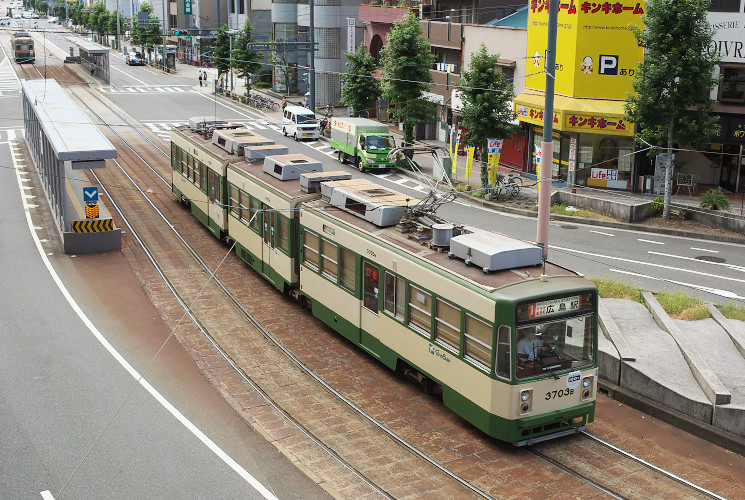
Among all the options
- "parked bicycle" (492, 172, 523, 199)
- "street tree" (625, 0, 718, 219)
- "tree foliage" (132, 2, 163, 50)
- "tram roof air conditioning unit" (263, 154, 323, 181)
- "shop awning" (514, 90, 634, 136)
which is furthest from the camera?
"tree foliage" (132, 2, 163, 50)

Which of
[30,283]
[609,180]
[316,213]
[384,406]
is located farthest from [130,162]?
[384,406]

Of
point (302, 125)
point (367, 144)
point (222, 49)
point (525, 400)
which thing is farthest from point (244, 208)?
point (222, 49)

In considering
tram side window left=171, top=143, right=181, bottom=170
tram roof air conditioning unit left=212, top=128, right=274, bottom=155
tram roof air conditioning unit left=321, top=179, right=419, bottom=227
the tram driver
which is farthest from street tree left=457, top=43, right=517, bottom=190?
the tram driver

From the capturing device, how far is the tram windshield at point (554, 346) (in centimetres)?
1395

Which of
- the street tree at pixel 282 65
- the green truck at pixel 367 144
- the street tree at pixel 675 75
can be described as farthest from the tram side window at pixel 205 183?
the street tree at pixel 282 65

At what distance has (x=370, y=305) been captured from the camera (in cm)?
1791

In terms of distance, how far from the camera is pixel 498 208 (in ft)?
118

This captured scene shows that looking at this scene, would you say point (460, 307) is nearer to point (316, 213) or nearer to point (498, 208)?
point (316, 213)

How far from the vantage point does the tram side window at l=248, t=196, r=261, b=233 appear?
78.5ft

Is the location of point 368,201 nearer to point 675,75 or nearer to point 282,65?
point 675,75

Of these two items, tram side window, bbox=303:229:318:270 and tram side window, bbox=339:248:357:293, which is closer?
tram side window, bbox=339:248:357:293

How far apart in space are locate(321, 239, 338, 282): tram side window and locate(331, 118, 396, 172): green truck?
23.4 m

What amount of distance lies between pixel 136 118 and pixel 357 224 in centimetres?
4693

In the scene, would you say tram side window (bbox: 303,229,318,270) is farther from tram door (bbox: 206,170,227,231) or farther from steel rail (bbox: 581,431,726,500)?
steel rail (bbox: 581,431,726,500)
